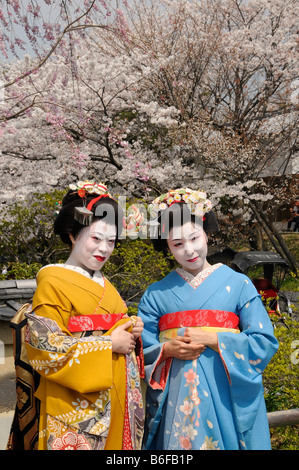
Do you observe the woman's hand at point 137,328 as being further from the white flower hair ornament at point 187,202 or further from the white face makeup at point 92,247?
the white flower hair ornament at point 187,202

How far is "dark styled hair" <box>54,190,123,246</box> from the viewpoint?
99.1 inches

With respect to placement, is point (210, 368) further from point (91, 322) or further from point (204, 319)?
point (91, 322)

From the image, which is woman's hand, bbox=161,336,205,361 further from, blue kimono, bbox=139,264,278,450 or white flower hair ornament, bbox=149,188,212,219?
white flower hair ornament, bbox=149,188,212,219

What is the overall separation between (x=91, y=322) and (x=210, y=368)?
717 millimetres

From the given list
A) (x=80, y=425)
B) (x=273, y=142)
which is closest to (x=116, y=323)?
(x=80, y=425)

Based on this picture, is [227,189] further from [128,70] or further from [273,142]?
[128,70]

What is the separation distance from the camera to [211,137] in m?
9.75

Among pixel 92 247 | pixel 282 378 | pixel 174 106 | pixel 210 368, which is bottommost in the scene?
pixel 282 378

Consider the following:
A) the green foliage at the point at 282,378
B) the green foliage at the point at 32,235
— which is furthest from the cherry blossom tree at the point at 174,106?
the green foliage at the point at 282,378

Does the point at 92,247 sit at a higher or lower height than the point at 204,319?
higher

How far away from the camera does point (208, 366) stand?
93.4 inches

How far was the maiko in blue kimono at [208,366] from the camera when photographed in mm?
2301

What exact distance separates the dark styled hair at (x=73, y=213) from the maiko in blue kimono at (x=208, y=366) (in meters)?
0.46

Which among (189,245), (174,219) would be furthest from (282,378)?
(174,219)
